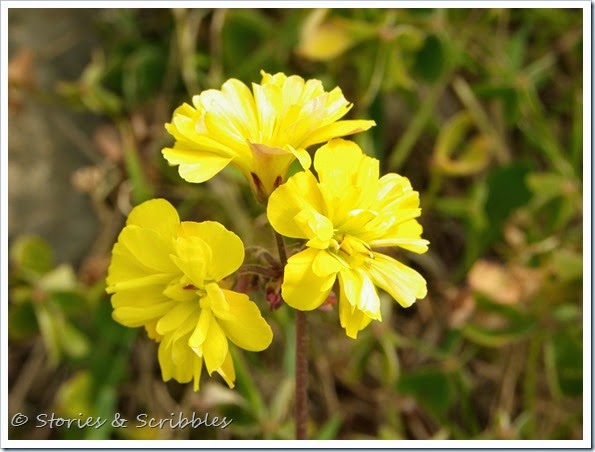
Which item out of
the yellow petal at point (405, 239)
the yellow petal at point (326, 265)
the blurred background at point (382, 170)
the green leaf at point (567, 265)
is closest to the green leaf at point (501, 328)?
the blurred background at point (382, 170)

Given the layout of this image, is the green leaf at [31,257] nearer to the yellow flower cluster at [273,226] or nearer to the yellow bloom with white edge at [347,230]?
the yellow flower cluster at [273,226]

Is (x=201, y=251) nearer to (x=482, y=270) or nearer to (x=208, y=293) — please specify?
(x=208, y=293)

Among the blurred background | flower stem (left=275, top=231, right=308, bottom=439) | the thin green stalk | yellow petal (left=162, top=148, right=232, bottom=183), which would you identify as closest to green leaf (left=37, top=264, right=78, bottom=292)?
the blurred background

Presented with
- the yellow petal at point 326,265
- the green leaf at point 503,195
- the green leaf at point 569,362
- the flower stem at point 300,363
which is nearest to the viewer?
the yellow petal at point 326,265

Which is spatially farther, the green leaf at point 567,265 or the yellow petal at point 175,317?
the green leaf at point 567,265

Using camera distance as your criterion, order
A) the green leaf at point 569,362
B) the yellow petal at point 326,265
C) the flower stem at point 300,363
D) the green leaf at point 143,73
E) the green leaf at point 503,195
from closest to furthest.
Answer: the yellow petal at point 326,265 < the flower stem at point 300,363 < the green leaf at point 569,362 < the green leaf at point 503,195 < the green leaf at point 143,73

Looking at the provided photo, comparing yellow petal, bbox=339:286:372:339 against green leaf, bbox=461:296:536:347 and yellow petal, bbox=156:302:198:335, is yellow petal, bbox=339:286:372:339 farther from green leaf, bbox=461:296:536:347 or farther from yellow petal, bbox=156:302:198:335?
green leaf, bbox=461:296:536:347
